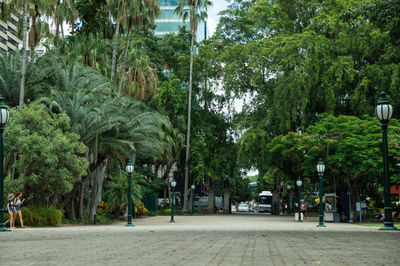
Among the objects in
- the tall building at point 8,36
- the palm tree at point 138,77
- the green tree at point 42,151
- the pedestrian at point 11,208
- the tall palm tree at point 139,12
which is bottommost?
the pedestrian at point 11,208

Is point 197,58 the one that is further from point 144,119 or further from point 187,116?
point 144,119

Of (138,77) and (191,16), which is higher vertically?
(191,16)

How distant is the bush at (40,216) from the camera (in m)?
24.1

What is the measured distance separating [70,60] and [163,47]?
20.8 m

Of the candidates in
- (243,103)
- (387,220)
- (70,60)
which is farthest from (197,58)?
(387,220)

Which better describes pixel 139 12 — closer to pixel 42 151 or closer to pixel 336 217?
pixel 42 151

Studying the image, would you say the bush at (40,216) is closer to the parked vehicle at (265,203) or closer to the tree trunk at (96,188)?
the tree trunk at (96,188)

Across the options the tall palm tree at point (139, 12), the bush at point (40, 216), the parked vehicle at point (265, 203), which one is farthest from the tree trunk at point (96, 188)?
the parked vehicle at point (265, 203)

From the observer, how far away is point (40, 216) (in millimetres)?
24406

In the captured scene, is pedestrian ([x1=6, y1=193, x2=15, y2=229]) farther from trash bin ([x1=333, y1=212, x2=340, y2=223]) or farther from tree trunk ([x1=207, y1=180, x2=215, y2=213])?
tree trunk ([x1=207, y1=180, x2=215, y2=213])

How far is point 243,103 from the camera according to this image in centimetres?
4372

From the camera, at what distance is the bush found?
24.1 meters

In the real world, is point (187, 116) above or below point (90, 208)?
above

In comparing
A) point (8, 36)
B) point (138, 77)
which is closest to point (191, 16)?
point (138, 77)
